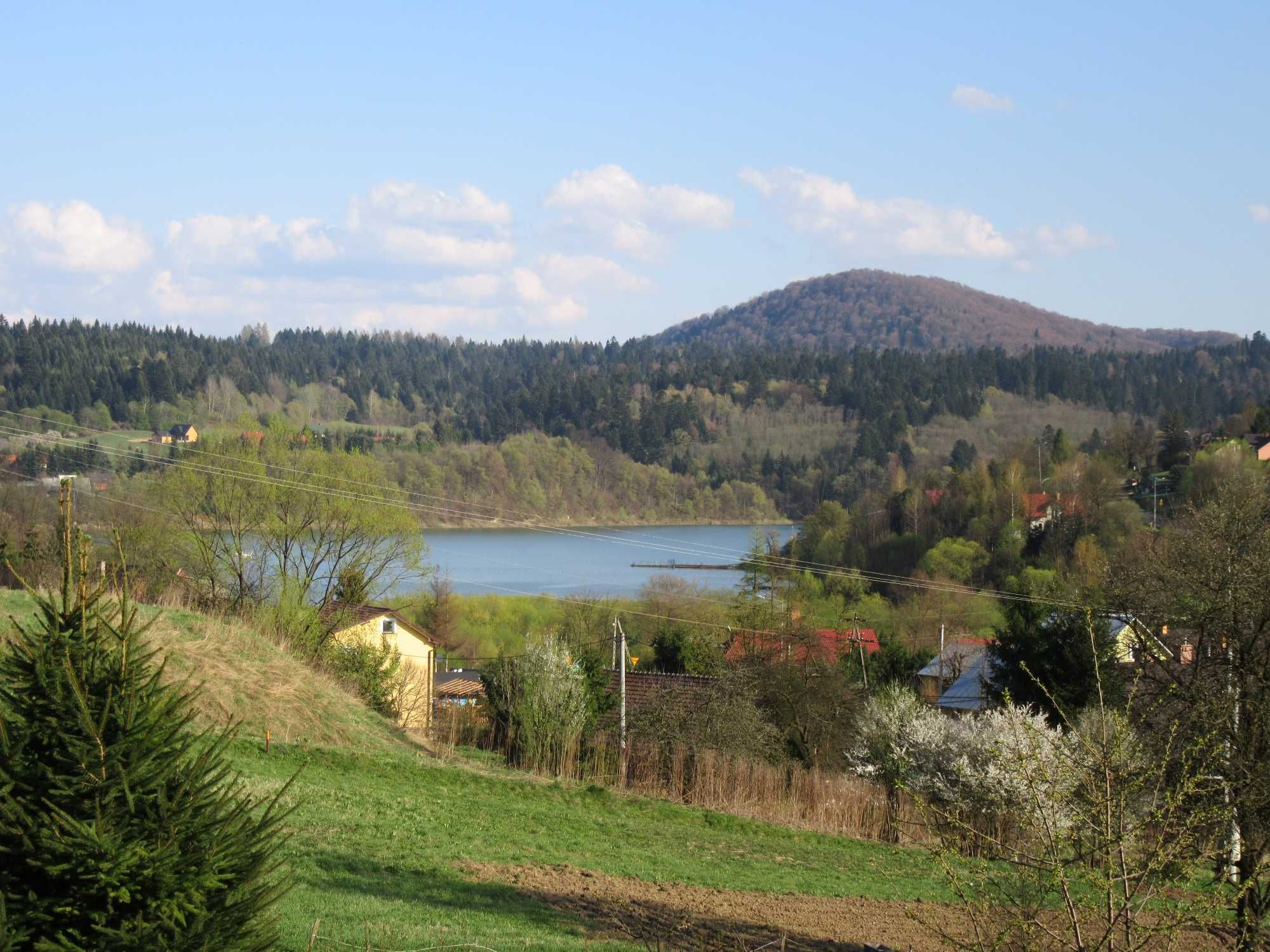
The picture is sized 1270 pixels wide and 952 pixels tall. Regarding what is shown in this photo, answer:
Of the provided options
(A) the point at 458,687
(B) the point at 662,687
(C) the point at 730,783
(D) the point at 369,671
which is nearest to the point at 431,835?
(C) the point at 730,783

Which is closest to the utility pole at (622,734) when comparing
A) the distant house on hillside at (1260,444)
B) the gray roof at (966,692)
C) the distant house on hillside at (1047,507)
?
the gray roof at (966,692)

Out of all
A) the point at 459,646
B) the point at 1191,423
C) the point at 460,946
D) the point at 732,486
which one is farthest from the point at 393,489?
the point at 1191,423

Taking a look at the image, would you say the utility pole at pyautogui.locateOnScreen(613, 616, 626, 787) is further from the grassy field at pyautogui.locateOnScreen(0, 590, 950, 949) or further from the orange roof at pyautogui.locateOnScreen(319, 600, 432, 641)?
the orange roof at pyautogui.locateOnScreen(319, 600, 432, 641)

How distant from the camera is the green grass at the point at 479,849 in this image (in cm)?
877

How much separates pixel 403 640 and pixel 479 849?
2334 centimetres

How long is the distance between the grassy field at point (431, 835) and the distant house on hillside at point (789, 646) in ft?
41.7

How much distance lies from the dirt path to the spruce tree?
505cm

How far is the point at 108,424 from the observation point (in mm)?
96375

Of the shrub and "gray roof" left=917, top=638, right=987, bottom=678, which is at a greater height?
the shrub

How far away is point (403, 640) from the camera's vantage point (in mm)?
34969

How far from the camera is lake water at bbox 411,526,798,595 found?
6253 centimetres

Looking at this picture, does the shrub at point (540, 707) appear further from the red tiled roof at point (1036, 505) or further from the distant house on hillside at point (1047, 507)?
the red tiled roof at point (1036, 505)

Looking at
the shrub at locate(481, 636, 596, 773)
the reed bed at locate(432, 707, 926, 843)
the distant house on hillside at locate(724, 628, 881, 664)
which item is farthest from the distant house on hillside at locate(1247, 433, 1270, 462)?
the shrub at locate(481, 636, 596, 773)

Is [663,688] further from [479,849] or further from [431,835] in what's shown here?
[479,849]
